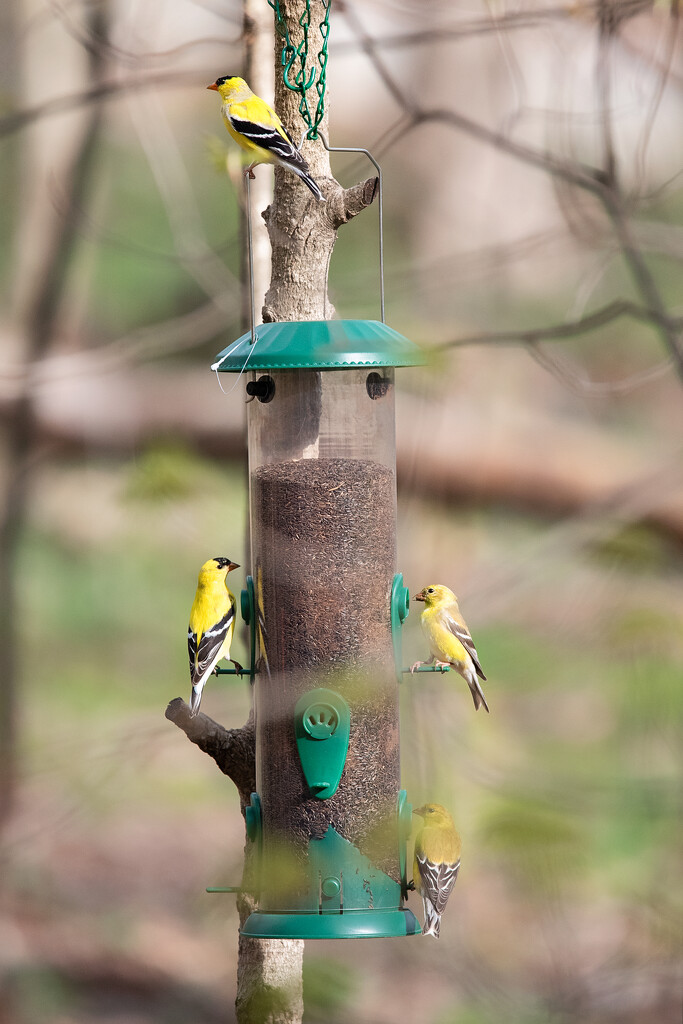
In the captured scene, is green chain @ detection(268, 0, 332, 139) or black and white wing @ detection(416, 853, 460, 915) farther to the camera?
black and white wing @ detection(416, 853, 460, 915)

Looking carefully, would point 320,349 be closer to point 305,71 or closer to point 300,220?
point 300,220

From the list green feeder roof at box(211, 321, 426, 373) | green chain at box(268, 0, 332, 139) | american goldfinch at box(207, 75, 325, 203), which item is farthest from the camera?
green chain at box(268, 0, 332, 139)

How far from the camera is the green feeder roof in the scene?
2881 millimetres

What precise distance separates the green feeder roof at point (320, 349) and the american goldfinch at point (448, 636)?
1018 mm

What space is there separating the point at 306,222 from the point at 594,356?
2.10 metres

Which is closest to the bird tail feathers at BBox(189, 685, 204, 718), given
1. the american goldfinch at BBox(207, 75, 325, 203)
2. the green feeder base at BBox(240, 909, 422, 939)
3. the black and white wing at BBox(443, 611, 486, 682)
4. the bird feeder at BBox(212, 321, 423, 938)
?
the bird feeder at BBox(212, 321, 423, 938)

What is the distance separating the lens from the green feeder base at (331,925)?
9.46 feet

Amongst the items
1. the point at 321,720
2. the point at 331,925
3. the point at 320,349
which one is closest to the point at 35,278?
the point at 320,349

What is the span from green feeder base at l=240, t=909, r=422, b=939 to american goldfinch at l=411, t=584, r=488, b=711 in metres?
0.91

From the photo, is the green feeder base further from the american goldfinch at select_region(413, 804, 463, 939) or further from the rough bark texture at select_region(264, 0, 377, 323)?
the rough bark texture at select_region(264, 0, 377, 323)

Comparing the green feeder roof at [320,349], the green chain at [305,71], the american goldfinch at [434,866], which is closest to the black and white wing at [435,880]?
the american goldfinch at [434,866]

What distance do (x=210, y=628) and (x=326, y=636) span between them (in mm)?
396

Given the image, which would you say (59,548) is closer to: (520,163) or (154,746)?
(154,746)

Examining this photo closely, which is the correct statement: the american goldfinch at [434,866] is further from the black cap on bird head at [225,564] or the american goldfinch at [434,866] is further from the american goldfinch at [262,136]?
the american goldfinch at [262,136]
